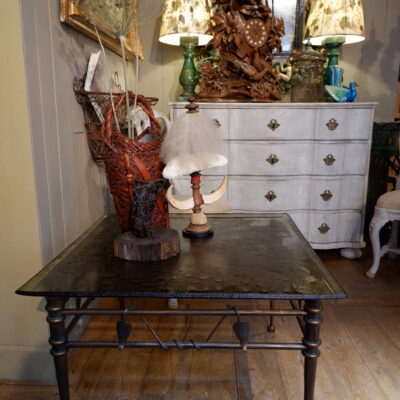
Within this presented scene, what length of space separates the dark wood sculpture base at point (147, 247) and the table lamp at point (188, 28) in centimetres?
168

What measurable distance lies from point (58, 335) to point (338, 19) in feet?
8.23

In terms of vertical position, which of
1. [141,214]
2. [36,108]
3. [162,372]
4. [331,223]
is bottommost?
[162,372]

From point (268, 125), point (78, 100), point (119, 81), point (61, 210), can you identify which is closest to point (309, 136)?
point (268, 125)

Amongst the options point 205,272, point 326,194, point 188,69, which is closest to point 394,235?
point 326,194

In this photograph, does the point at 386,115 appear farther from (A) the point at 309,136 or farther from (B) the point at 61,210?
(B) the point at 61,210

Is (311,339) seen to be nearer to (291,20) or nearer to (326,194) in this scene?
(326,194)

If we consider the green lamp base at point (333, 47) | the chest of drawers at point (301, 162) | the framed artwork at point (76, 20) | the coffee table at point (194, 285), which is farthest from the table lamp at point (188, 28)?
the coffee table at point (194, 285)

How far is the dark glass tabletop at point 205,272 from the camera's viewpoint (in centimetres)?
95

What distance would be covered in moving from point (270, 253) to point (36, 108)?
96 cm

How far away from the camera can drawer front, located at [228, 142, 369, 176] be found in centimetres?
252

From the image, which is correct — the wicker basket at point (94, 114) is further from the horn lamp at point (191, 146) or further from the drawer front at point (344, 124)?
the drawer front at point (344, 124)

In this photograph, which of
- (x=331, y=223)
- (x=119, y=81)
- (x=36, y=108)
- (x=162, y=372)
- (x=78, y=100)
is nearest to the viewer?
(x=36, y=108)

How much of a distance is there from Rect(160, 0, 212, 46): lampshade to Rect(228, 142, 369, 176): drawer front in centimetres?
80

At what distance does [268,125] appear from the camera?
2.48 m
